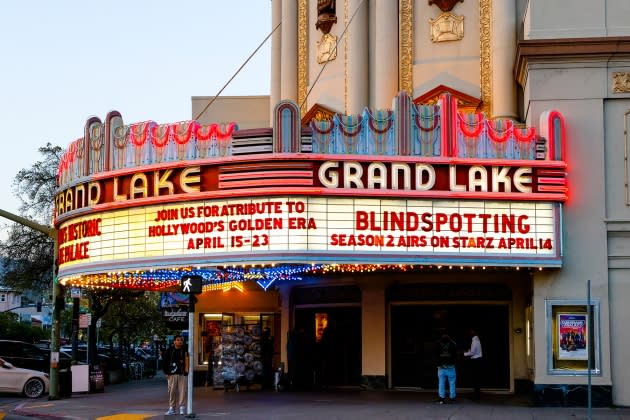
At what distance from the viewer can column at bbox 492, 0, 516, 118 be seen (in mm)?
30188

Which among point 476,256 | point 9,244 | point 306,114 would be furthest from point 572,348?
point 9,244

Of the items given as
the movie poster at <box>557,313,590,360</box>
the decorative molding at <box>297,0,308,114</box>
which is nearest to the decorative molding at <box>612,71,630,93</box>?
the movie poster at <box>557,313,590,360</box>

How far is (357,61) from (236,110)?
6.59m

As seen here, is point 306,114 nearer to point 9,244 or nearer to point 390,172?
point 390,172

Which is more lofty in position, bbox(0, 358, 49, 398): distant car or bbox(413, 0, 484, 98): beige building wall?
bbox(413, 0, 484, 98): beige building wall

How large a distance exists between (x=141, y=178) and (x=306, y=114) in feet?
34.5

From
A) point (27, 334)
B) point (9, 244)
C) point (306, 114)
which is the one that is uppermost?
point (306, 114)

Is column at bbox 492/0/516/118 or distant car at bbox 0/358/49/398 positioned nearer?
column at bbox 492/0/516/118

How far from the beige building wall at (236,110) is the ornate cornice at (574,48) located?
575 inches

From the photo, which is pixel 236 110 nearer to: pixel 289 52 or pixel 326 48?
pixel 289 52

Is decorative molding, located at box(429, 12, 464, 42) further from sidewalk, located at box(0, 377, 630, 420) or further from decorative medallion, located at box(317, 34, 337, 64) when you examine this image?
sidewalk, located at box(0, 377, 630, 420)

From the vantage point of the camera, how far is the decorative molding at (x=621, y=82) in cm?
2453

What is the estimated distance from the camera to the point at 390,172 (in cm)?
2381

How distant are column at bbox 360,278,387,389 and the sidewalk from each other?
830 millimetres
